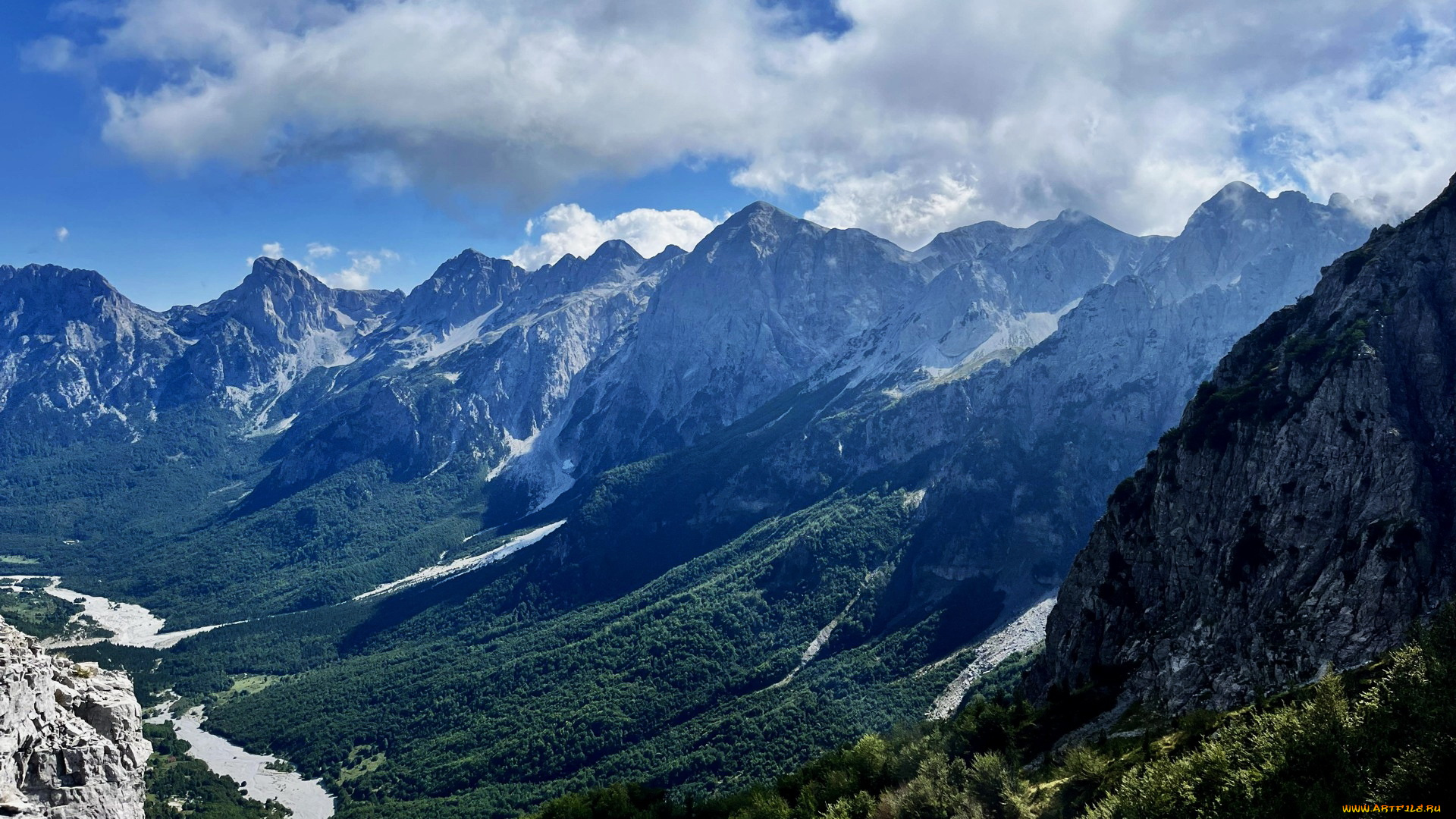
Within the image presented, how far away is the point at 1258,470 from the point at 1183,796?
2314 inches

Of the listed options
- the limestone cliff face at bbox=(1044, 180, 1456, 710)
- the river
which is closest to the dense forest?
the limestone cliff face at bbox=(1044, 180, 1456, 710)

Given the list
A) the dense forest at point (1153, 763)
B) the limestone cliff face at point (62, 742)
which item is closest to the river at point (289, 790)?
the dense forest at point (1153, 763)

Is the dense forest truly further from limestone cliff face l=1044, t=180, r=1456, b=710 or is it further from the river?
the river

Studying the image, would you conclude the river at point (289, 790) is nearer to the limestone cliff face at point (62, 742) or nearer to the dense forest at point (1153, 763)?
the dense forest at point (1153, 763)

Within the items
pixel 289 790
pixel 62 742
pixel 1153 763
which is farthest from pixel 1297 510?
pixel 289 790

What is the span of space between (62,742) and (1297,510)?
106m

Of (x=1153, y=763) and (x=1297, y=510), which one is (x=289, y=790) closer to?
(x=1153, y=763)

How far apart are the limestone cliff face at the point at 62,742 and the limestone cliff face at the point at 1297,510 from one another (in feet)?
266

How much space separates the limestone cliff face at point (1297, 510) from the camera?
66.0m

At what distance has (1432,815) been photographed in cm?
3291

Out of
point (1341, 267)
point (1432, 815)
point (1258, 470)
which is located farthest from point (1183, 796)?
point (1341, 267)

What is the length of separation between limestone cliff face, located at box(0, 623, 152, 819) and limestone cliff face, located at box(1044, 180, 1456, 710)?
81.0 metres

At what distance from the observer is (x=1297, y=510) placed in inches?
3120

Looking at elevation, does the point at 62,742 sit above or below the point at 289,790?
above
